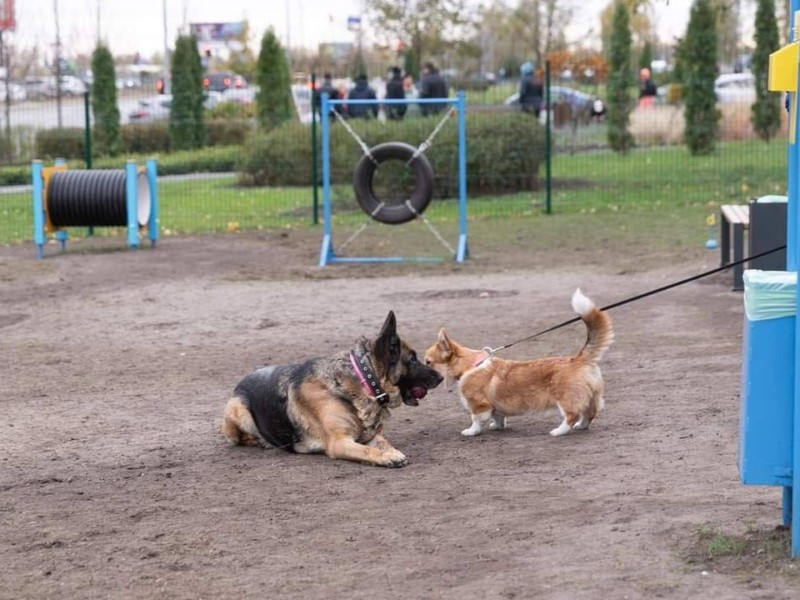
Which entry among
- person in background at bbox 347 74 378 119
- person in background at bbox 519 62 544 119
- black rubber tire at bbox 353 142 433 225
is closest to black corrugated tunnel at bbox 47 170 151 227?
black rubber tire at bbox 353 142 433 225

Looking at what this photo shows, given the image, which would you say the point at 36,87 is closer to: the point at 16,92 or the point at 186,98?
the point at 16,92

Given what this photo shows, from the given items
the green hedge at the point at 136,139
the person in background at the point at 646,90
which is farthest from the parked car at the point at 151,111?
the person in background at the point at 646,90

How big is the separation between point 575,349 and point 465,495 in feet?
13.7

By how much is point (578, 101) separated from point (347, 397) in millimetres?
28845

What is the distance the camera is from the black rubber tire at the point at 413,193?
53.4 ft

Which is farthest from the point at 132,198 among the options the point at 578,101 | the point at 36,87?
the point at 36,87

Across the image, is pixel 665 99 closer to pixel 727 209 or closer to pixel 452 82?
pixel 452 82

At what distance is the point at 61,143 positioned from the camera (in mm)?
27969

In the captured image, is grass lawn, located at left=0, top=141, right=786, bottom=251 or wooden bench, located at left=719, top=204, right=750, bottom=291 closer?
wooden bench, located at left=719, top=204, right=750, bottom=291

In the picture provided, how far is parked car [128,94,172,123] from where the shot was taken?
95.1ft

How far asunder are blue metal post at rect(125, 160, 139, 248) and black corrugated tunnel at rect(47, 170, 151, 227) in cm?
9

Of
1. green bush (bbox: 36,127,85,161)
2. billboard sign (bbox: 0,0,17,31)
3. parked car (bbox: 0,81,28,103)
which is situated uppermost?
billboard sign (bbox: 0,0,17,31)

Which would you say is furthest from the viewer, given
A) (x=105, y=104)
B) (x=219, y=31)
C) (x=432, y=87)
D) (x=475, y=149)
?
(x=219, y=31)

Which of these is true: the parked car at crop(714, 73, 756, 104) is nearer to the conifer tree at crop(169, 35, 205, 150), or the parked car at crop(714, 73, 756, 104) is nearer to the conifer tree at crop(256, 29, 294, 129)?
the conifer tree at crop(256, 29, 294, 129)
